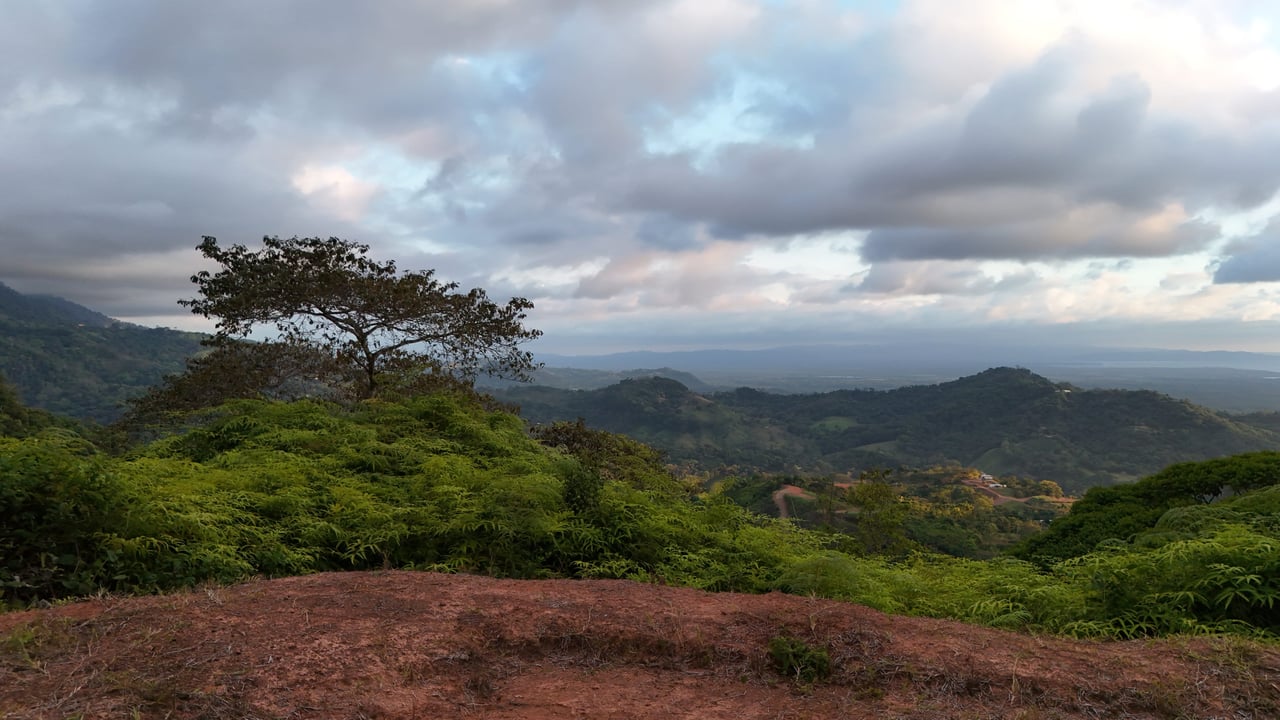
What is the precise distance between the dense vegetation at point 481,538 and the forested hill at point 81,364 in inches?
4944

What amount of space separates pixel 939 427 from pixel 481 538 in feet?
592

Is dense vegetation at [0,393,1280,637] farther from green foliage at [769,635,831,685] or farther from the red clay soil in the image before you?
green foliage at [769,635,831,685]

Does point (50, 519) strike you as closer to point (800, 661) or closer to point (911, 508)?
point (800, 661)

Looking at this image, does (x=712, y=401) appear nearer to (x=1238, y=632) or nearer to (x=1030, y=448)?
(x=1030, y=448)

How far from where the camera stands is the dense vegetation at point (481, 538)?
16.0 feet

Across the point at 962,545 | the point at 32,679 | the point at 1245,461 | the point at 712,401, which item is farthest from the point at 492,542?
the point at 712,401

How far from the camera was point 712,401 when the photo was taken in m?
178

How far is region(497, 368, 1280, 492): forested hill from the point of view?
400 ft

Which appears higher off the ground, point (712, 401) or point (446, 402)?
point (446, 402)

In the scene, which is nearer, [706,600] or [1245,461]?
[706,600]

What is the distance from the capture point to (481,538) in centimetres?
674

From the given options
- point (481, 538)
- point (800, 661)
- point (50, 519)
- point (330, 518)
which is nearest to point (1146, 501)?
point (800, 661)

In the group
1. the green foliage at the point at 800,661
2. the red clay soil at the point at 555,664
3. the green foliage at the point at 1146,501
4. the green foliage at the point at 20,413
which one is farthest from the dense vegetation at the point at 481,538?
the green foliage at the point at 20,413

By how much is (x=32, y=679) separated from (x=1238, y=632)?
7687 millimetres
